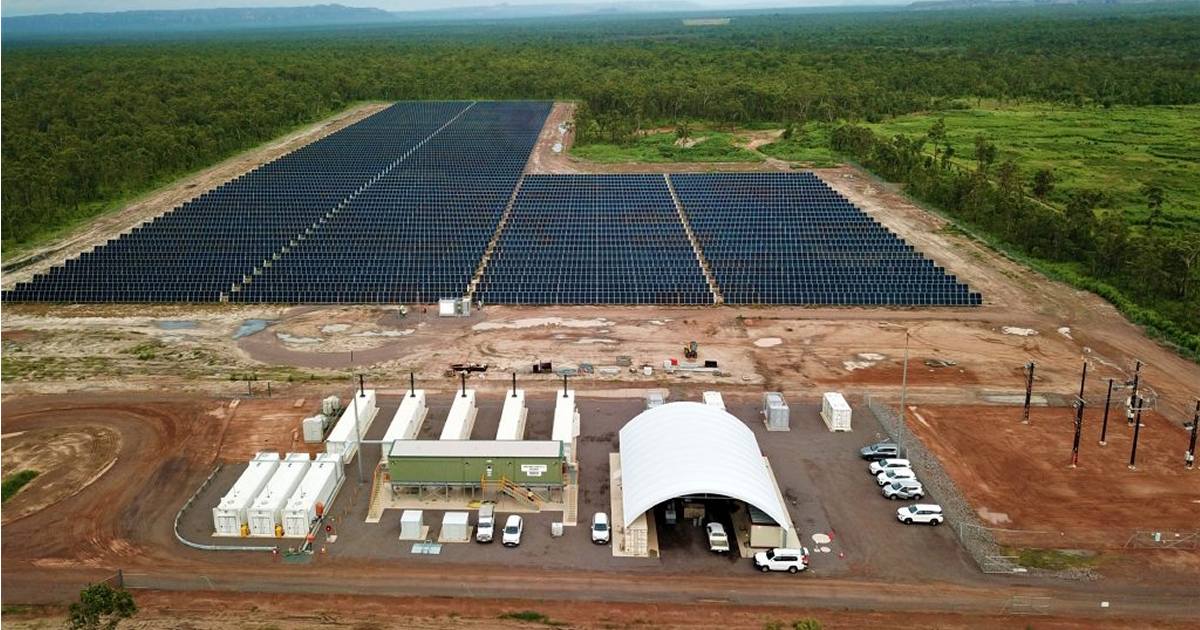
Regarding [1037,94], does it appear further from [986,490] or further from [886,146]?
[986,490]

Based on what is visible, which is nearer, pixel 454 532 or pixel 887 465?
pixel 454 532

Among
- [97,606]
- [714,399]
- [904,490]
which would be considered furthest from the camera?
[714,399]

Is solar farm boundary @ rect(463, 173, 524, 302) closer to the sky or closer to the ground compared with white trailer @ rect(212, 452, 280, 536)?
closer to the sky

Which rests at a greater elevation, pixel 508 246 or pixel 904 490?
pixel 508 246

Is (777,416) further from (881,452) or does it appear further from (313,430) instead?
(313,430)

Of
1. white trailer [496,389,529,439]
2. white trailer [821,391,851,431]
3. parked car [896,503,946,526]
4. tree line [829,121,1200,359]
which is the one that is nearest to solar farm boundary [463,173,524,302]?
white trailer [496,389,529,439]

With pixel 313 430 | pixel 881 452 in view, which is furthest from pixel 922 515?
pixel 313 430

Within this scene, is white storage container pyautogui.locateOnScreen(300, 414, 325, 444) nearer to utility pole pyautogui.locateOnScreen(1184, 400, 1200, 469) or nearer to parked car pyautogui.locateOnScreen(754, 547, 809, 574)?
parked car pyautogui.locateOnScreen(754, 547, 809, 574)

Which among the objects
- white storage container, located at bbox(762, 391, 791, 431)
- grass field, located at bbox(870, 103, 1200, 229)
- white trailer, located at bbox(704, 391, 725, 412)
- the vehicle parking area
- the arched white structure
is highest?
grass field, located at bbox(870, 103, 1200, 229)
